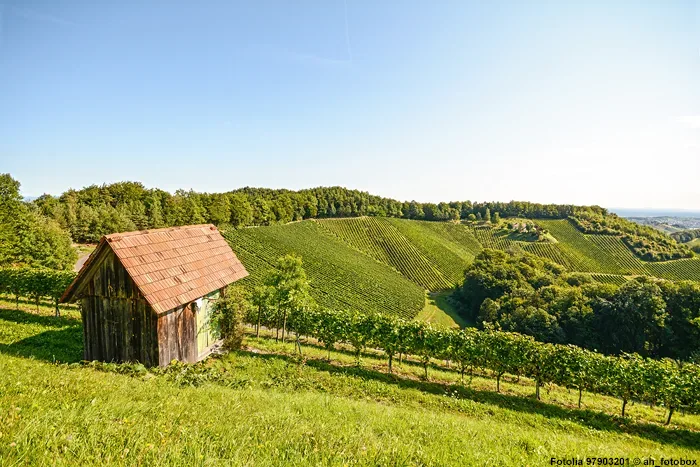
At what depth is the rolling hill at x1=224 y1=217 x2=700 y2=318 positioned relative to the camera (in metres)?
52.8

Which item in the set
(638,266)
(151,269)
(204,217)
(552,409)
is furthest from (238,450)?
(638,266)

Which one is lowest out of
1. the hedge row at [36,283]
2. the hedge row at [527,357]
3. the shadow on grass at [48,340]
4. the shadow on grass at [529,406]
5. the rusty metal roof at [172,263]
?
the shadow on grass at [529,406]

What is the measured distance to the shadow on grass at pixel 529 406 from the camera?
42.6 feet

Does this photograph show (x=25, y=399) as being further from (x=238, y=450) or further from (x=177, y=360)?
(x=177, y=360)

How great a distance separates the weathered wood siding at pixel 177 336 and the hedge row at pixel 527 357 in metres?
6.65

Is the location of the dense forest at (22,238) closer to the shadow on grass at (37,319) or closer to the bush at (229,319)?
the shadow on grass at (37,319)

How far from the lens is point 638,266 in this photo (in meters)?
79.9

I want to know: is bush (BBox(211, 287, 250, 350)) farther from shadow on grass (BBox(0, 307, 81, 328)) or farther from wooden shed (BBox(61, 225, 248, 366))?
shadow on grass (BBox(0, 307, 81, 328))

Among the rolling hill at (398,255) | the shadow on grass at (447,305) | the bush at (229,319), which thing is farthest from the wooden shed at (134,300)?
the shadow on grass at (447,305)

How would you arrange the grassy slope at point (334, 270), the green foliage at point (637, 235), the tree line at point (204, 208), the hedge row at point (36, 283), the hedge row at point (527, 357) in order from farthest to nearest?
the green foliage at point (637, 235), the tree line at point (204, 208), the grassy slope at point (334, 270), the hedge row at point (36, 283), the hedge row at point (527, 357)

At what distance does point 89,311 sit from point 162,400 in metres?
9.69

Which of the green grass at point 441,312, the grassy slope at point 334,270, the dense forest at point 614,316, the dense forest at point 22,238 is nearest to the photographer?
the dense forest at point 22,238

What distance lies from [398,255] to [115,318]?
7116cm

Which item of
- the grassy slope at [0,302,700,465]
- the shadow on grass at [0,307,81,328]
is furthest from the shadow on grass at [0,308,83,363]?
the grassy slope at [0,302,700,465]
